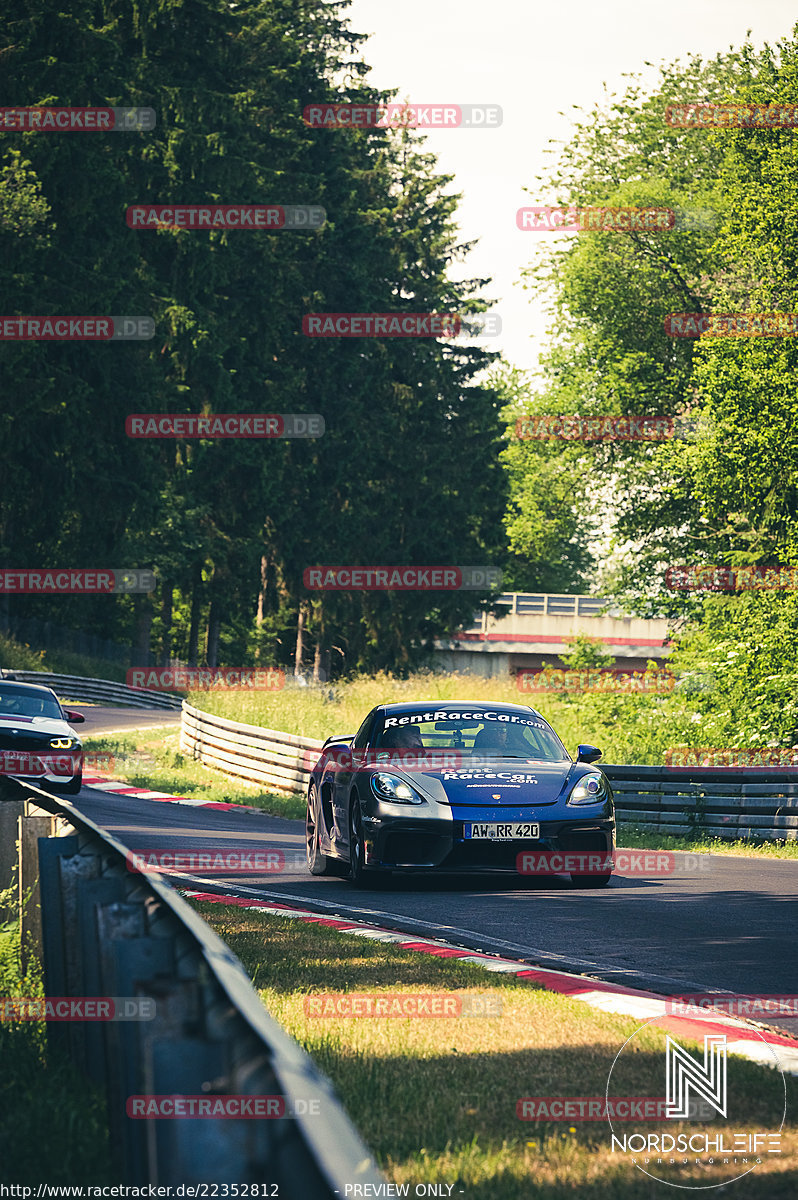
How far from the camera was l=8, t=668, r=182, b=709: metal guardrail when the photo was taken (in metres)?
43.9

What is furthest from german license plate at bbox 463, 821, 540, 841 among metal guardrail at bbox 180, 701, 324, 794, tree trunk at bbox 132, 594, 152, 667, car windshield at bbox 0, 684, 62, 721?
tree trunk at bbox 132, 594, 152, 667

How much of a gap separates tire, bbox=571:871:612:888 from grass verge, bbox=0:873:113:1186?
260 inches

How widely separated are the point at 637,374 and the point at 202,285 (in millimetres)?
15878

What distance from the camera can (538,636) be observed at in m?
67.4

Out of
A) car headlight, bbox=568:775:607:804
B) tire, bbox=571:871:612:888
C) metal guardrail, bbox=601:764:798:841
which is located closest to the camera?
car headlight, bbox=568:775:607:804

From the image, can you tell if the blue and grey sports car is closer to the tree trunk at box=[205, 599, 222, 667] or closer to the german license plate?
the german license plate

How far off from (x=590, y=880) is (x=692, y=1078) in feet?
21.7

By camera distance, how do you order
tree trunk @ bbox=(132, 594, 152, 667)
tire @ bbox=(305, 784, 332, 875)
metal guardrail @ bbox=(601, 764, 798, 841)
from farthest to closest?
tree trunk @ bbox=(132, 594, 152, 667) < metal guardrail @ bbox=(601, 764, 798, 841) < tire @ bbox=(305, 784, 332, 875)

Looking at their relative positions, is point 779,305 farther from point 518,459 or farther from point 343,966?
point 518,459

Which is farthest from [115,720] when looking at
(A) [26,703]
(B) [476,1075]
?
(B) [476,1075]

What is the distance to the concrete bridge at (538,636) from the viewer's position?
65.4m

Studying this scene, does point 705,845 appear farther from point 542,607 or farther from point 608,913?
point 542,607

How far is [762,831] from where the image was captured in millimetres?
17125

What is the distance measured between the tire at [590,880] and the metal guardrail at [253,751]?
9.05 meters
